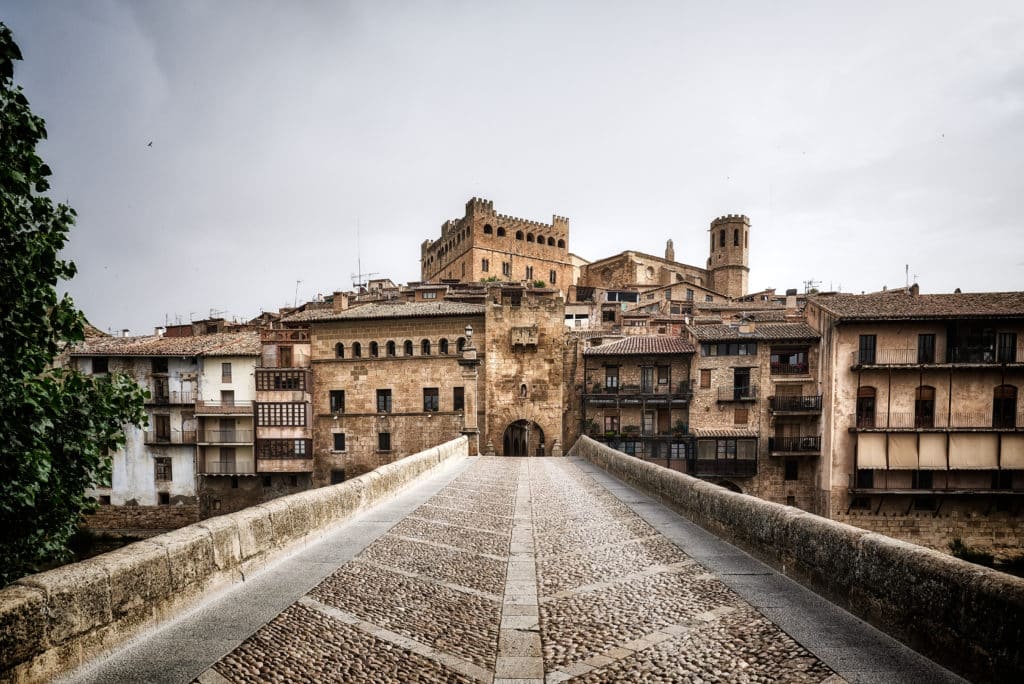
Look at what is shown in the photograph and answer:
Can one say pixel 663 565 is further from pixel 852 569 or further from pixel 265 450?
pixel 265 450

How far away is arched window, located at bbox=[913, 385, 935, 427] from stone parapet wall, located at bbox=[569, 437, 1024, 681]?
3063 cm

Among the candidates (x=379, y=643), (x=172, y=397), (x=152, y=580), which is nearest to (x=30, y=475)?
(x=152, y=580)

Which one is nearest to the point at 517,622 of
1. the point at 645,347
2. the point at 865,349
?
the point at 865,349

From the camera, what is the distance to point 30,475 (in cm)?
805

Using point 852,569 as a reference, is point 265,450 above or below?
below

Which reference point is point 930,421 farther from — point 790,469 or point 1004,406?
point 790,469

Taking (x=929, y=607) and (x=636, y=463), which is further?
(x=636, y=463)

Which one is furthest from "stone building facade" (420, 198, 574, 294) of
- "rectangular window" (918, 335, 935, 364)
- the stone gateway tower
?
"rectangular window" (918, 335, 935, 364)

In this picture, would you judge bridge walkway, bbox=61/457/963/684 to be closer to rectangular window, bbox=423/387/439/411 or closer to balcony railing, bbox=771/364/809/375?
rectangular window, bbox=423/387/439/411

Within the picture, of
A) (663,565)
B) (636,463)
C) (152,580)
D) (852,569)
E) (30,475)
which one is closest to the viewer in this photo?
(152,580)

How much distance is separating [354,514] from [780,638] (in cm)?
670

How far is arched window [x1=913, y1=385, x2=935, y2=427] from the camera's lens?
30359mm

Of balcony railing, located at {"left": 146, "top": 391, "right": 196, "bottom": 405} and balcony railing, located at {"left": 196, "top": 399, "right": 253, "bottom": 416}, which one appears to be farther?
balcony railing, located at {"left": 146, "top": 391, "right": 196, "bottom": 405}

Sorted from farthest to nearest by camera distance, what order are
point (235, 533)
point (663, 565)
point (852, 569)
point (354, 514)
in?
point (354, 514) → point (663, 565) → point (235, 533) → point (852, 569)
